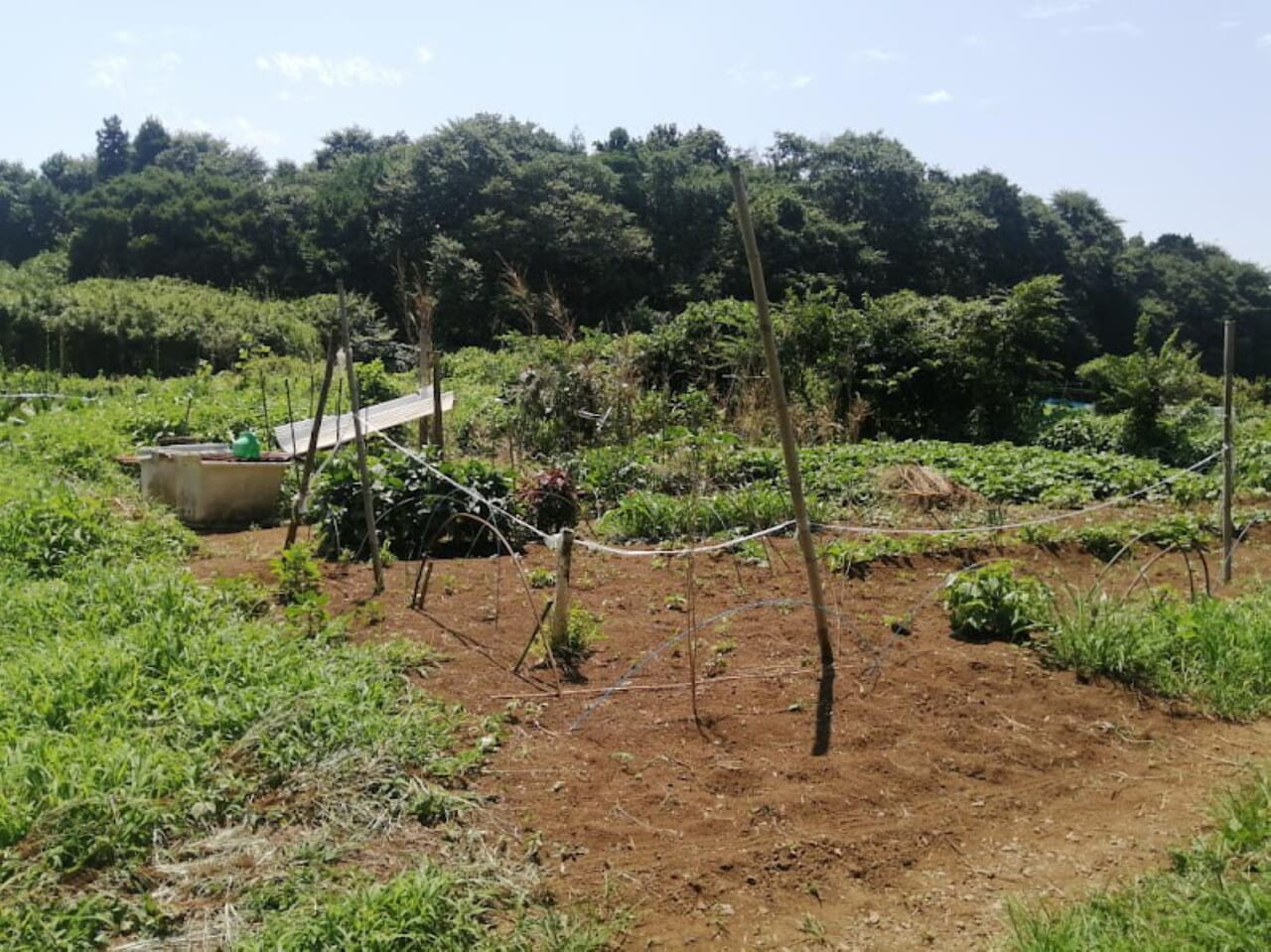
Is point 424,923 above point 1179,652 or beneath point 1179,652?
beneath

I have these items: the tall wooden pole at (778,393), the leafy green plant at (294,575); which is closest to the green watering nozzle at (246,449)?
the leafy green plant at (294,575)

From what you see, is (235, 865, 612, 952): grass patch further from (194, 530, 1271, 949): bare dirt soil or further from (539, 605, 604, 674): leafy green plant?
(539, 605, 604, 674): leafy green plant

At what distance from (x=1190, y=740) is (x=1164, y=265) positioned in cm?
4261

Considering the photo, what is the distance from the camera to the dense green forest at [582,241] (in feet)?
84.1

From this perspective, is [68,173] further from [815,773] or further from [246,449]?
[815,773]

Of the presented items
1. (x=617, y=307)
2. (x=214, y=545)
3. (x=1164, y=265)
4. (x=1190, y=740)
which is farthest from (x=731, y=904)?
(x=1164, y=265)

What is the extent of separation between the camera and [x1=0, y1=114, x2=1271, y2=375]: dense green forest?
25.6 m

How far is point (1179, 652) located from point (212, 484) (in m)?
6.39

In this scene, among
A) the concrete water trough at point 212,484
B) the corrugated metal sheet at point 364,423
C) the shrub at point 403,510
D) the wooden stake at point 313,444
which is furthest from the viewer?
the corrugated metal sheet at point 364,423

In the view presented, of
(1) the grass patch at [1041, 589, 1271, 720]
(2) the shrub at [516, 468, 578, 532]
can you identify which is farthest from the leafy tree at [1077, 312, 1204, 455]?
(1) the grass patch at [1041, 589, 1271, 720]

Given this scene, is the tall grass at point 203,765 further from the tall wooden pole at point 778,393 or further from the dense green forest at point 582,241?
the dense green forest at point 582,241

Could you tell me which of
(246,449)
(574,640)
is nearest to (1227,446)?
(574,640)

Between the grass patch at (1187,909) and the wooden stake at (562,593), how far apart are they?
2.08 meters

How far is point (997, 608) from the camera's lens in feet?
15.1
